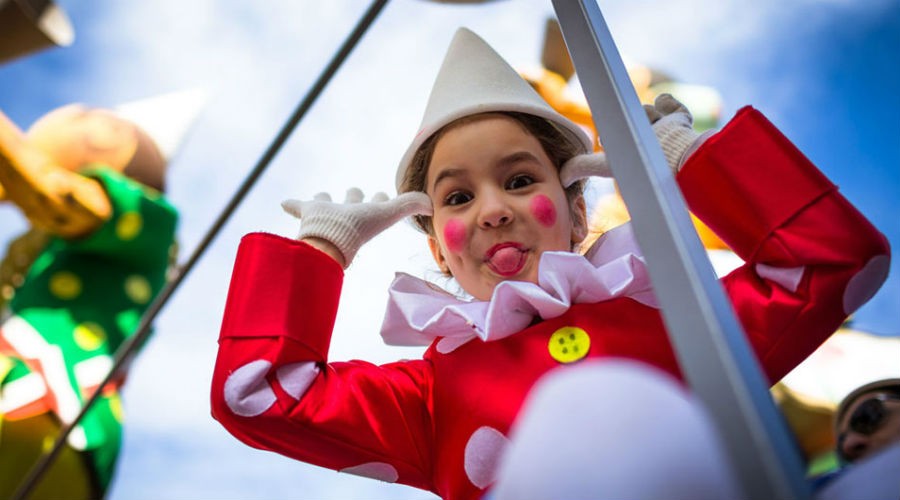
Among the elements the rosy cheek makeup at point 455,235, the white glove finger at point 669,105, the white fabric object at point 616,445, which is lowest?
the white fabric object at point 616,445

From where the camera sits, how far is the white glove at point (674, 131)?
1.92 ft

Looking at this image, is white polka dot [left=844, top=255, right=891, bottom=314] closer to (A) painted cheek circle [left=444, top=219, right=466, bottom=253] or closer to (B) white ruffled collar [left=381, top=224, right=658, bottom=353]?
(B) white ruffled collar [left=381, top=224, right=658, bottom=353]

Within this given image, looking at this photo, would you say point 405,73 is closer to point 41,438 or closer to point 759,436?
point 41,438

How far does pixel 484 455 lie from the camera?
57 centimetres

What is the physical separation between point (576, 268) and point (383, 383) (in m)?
0.18

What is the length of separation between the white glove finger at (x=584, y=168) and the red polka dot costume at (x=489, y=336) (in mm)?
97

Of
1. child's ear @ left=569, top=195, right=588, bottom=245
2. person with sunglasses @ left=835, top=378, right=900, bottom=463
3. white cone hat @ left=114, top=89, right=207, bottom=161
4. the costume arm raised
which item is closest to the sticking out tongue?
child's ear @ left=569, top=195, right=588, bottom=245

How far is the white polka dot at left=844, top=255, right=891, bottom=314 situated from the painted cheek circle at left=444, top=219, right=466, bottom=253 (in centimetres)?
29

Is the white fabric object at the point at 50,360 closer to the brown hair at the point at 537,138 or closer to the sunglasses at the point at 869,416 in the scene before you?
the brown hair at the point at 537,138

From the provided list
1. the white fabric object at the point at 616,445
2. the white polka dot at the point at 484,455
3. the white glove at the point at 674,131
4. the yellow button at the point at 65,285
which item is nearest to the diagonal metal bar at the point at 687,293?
the white fabric object at the point at 616,445

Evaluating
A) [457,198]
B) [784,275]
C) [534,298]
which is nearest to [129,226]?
[457,198]

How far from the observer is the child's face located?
2.10 feet

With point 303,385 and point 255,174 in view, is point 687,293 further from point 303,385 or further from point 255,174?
point 255,174

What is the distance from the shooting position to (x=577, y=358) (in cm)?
57
